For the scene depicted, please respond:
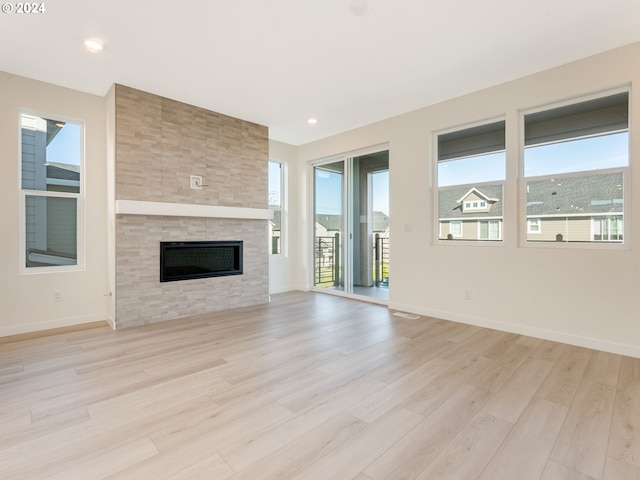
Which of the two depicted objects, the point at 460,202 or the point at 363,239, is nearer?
the point at 460,202

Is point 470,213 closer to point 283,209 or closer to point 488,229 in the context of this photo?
point 488,229

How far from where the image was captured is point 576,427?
182 cm

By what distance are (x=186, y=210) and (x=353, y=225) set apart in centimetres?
266

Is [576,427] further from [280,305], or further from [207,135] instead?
[207,135]

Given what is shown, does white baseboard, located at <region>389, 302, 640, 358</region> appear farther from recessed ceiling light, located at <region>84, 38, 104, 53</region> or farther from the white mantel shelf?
recessed ceiling light, located at <region>84, 38, 104, 53</region>

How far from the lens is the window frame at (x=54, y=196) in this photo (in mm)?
3504

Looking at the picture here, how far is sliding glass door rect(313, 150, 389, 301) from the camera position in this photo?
200 inches

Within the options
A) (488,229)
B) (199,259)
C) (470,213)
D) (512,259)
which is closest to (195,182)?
(199,259)

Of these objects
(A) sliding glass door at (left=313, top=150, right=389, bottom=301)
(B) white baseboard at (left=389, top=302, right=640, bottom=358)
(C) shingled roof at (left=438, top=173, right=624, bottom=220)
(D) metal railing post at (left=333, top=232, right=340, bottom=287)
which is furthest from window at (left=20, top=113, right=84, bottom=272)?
(C) shingled roof at (left=438, top=173, right=624, bottom=220)

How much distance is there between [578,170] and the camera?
10.5ft

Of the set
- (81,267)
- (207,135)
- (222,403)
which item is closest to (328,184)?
(207,135)

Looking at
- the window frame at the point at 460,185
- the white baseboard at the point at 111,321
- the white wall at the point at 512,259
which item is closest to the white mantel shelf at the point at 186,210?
the white baseboard at the point at 111,321

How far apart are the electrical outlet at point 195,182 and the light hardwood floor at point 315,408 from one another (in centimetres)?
194

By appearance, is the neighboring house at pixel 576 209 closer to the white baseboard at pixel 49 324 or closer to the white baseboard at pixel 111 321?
the white baseboard at pixel 111 321
